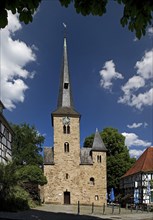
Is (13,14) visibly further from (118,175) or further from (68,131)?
(118,175)

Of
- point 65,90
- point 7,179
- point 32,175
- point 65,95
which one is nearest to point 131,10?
point 7,179

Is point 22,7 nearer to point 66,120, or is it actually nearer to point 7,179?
point 7,179

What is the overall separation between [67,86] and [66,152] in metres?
10.0

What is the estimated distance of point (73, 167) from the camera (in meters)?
48.5

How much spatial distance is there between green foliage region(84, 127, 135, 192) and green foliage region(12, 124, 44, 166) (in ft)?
26.3

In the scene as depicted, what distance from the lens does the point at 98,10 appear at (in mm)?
4766

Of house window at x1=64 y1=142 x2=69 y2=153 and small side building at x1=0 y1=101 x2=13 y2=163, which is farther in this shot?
house window at x1=64 y1=142 x2=69 y2=153

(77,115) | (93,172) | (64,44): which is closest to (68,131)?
(77,115)

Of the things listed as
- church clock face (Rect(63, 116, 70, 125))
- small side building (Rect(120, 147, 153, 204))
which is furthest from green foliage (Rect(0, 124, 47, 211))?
small side building (Rect(120, 147, 153, 204))

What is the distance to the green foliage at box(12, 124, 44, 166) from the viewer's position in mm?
57844

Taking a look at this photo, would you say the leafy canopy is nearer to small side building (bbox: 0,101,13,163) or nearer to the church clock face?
small side building (bbox: 0,101,13,163)

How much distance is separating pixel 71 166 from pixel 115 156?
11.6 metres

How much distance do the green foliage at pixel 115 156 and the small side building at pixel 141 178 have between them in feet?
5.55

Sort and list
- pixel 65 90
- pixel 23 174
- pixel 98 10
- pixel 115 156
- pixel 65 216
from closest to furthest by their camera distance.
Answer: pixel 98 10 → pixel 65 216 → pixel 23 174 → pixel 65 90 → pixel 115 156
